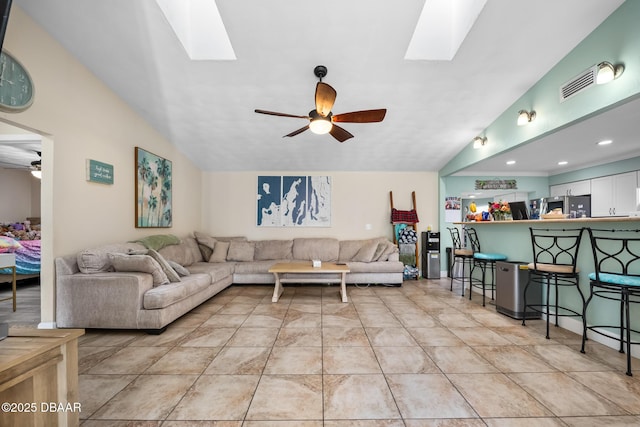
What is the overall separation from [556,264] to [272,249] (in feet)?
14.8

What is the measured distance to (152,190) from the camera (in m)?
4.35

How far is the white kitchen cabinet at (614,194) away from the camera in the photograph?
15.4 feet

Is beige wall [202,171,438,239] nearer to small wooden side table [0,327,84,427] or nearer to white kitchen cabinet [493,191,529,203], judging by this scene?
white kitchen cabinet [493,191,529,203]

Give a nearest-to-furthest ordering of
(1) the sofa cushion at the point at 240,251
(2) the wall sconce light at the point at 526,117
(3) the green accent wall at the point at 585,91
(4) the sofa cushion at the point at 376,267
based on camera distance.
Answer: (3) the green accent wall at the point at 585,91 → (2) the wall sconce light at the point at 526,117 → (4) the sofa cushion at the point at 376,267 → (1) the sofa cushion at the point at 240,251

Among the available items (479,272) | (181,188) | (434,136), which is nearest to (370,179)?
(434,136)

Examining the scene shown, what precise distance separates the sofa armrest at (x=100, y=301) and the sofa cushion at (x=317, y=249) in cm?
323

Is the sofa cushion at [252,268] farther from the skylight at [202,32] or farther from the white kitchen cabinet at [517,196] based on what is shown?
the white kitchen cabinet at [517,196]

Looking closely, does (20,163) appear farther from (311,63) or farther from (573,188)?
(573,188)

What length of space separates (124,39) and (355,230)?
4.91m

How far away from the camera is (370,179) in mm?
6199

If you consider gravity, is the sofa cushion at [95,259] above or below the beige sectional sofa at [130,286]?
above

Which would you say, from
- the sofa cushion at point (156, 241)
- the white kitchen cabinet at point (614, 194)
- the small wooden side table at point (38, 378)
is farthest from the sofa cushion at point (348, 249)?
the small wooden side table at point (38, 378)

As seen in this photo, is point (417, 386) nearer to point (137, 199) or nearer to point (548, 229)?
point (548, 229)

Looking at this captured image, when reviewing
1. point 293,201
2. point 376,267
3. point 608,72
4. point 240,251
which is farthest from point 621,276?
point 240,251
